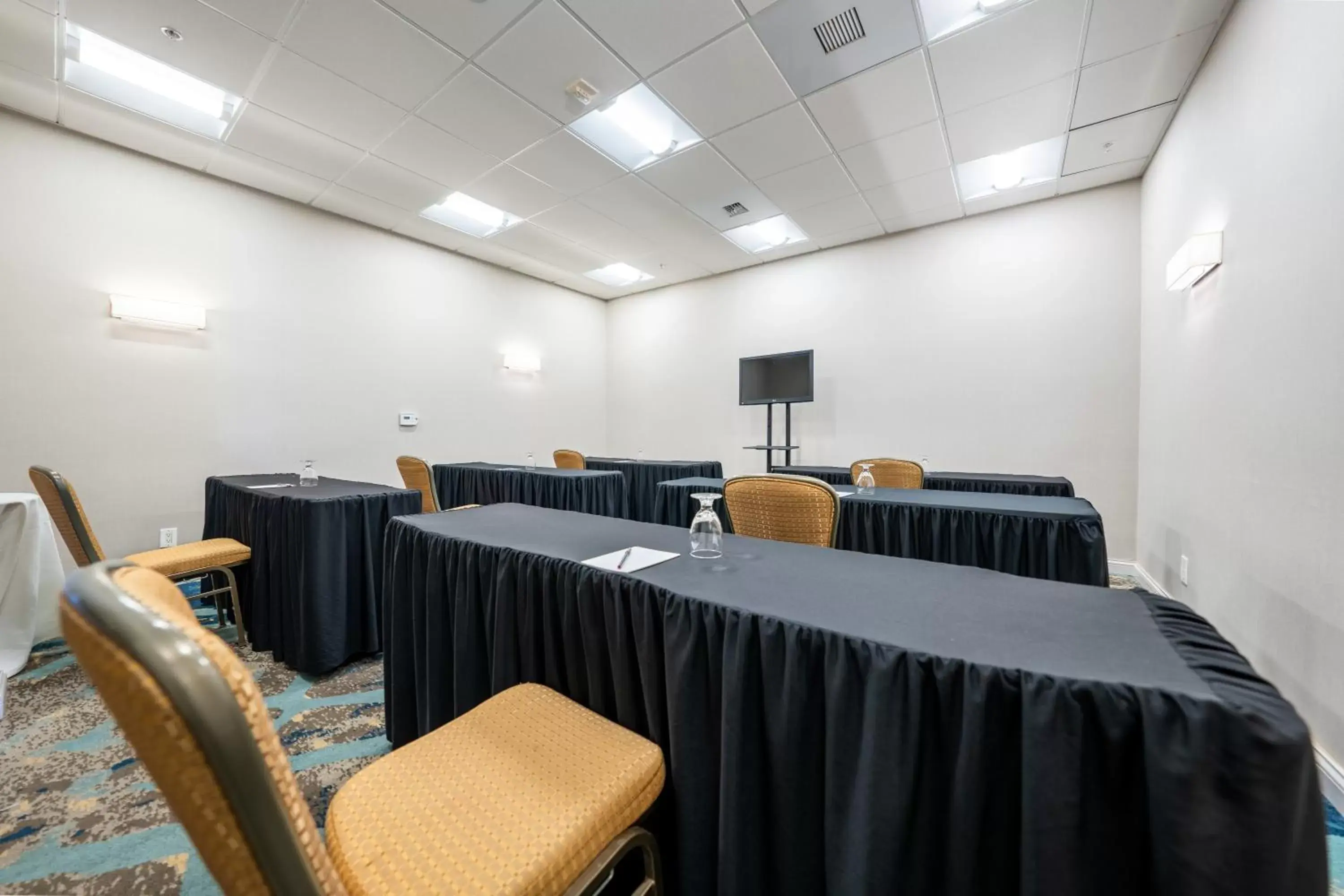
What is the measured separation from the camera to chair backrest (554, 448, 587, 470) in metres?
5.45

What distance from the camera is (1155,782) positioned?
0.62 meters

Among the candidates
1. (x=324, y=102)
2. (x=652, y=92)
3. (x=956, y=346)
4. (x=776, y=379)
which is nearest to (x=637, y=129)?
(x=652, y=92)

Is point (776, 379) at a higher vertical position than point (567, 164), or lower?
lower

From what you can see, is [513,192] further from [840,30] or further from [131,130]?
[840,30]

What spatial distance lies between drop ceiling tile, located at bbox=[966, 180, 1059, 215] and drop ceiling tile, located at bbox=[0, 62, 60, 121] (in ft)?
21.0

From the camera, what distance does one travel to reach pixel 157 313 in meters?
3.53

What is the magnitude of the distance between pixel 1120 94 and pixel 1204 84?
15.0 inches

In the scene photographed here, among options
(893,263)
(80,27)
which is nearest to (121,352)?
(80,27)

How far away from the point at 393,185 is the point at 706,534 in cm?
428

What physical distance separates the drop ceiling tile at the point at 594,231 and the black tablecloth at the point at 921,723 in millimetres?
4011

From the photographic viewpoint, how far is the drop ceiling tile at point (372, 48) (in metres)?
2.41

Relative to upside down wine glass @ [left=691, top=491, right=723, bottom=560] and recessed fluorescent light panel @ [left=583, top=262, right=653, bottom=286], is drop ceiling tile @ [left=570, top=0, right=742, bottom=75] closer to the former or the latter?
upside down wine glass @ [left=691, top=491, right=723, bottom=560]

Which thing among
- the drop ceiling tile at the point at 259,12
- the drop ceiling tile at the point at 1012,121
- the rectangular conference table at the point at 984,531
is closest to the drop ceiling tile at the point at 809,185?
the drop ceiling tile at the point at 1012,121

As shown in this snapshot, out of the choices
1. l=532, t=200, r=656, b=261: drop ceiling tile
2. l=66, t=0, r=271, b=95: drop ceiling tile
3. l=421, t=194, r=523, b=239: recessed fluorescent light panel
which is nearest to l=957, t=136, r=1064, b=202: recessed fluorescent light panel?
l=532, t=200, r=656, b=261: drop ceiling tile
